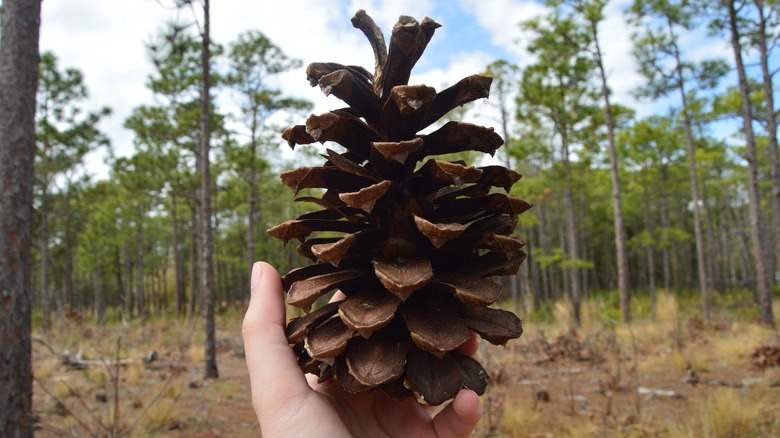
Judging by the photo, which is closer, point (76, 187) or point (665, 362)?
point (665, 362)

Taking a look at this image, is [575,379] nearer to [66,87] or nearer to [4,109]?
[4,109]

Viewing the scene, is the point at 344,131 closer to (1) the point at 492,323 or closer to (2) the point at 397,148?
(2) the point at 397,148

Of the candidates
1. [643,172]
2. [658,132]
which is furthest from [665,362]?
[643,172]

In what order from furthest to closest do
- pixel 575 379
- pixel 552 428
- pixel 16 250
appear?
pixel 575 379 → pixel 552 428 → pixel 16 250

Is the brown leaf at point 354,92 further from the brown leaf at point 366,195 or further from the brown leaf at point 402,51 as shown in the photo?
the brown leaf at point 366,195

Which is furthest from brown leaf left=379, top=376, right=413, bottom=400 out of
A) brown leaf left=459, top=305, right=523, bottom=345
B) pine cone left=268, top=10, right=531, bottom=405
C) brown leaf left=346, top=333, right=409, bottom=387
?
brown leaf left=459, top=305, right=523, bottom=345
